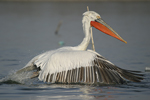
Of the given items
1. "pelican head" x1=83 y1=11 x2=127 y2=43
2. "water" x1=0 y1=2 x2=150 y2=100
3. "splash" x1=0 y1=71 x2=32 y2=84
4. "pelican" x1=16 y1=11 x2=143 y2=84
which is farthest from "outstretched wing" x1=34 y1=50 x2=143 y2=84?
"pelican head" x1=83 y1=11 x2=127 y2=43

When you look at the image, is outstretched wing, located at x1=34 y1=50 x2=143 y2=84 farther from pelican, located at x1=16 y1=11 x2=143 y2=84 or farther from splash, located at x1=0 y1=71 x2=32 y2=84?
splash, located at x1=0 y1=71 x2=32 y2=84

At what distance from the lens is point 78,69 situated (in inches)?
277

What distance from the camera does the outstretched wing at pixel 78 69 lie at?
7016mm

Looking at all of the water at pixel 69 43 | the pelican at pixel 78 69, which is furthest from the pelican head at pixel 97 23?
the water at pixel 69 43

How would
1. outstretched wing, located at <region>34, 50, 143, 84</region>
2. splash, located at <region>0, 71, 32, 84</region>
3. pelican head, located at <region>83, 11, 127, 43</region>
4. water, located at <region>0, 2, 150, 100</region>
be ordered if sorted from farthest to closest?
pelican head, located at <region>83, 11, 127, 43</region>
splash, located at <region>0, 71, 32, 84</region>
outstretched wing, located at <region>34, 50, 143, 84</region>
water, located at <region>0, 2, 150, 100</region>

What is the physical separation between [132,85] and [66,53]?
66.5 inches

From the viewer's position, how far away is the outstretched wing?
7016mm

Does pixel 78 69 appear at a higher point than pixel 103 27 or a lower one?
lower

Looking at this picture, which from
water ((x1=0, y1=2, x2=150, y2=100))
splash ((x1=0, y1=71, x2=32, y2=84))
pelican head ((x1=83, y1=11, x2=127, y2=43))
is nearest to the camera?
water ((x1=0, y1=2, x2=150, y2=100))

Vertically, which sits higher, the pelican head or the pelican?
the pelican head

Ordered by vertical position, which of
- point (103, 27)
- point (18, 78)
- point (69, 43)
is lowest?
point (18, 78)

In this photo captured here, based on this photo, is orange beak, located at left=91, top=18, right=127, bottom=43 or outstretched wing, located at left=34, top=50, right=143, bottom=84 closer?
outstretched wing, located at left=34, top=50, right=143, bottom=84

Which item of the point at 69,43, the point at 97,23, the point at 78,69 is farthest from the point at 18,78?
the point at 69,43

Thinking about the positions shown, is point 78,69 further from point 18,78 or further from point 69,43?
point 69,43
